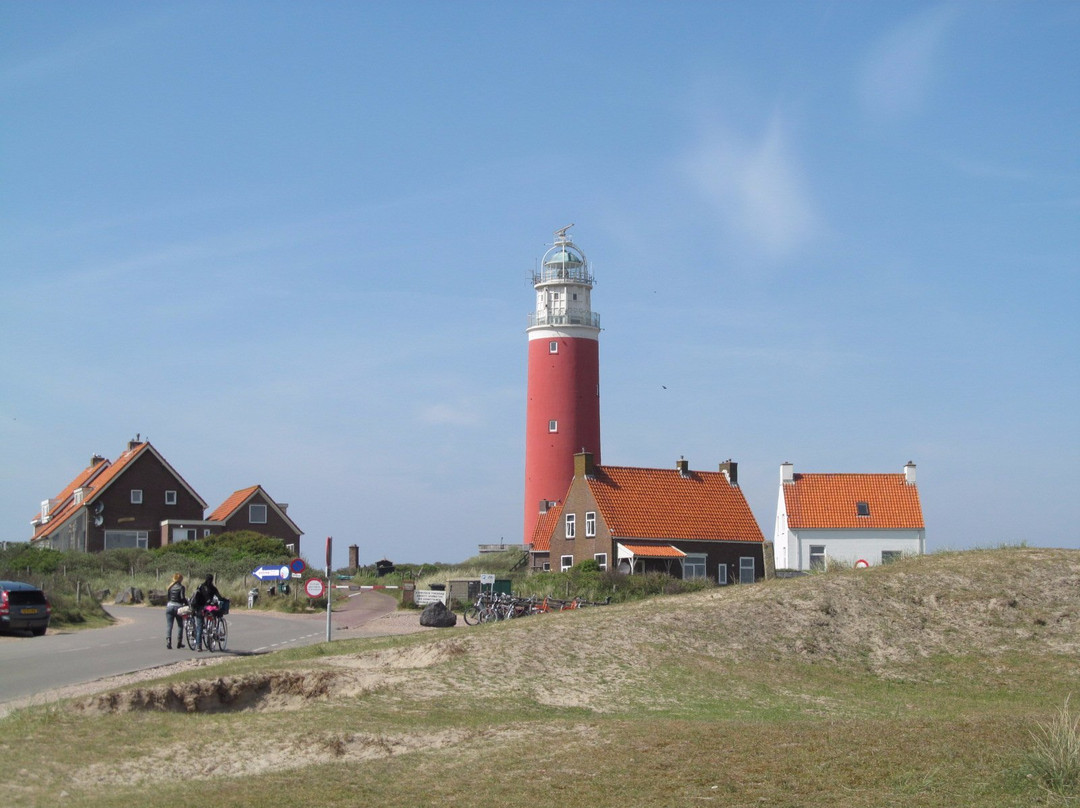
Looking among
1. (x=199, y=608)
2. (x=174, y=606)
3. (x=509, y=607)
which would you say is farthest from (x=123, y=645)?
(x=509, y=607)

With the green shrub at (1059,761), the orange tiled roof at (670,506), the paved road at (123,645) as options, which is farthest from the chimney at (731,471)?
the green shrub at (1059,761)

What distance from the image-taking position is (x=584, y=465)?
174 ft

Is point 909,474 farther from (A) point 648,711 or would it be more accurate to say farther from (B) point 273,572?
(A) point 648,711

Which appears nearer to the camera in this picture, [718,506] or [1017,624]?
[1017,624]

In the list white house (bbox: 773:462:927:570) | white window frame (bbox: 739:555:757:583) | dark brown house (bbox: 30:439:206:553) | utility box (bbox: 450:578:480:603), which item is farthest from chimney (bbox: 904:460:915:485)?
dark brown house (bbox: 30:439:206:553)

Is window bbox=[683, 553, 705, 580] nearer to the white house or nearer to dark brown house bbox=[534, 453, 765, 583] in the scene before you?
dark brown house bbox=[534, 453, 765, 583]

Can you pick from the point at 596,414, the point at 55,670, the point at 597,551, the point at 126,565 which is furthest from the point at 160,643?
the point at 596,414

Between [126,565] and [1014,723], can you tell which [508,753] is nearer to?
[1014,723]

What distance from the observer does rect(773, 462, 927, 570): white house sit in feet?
188

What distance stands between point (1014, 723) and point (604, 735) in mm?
4781

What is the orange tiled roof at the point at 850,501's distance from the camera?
2272 inches

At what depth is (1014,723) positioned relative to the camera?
13.5 meters

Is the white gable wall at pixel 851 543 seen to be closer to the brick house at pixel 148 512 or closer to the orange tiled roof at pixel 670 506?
the orange tiled roof at pixel 670 506

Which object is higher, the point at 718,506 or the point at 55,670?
the point at 718,506
